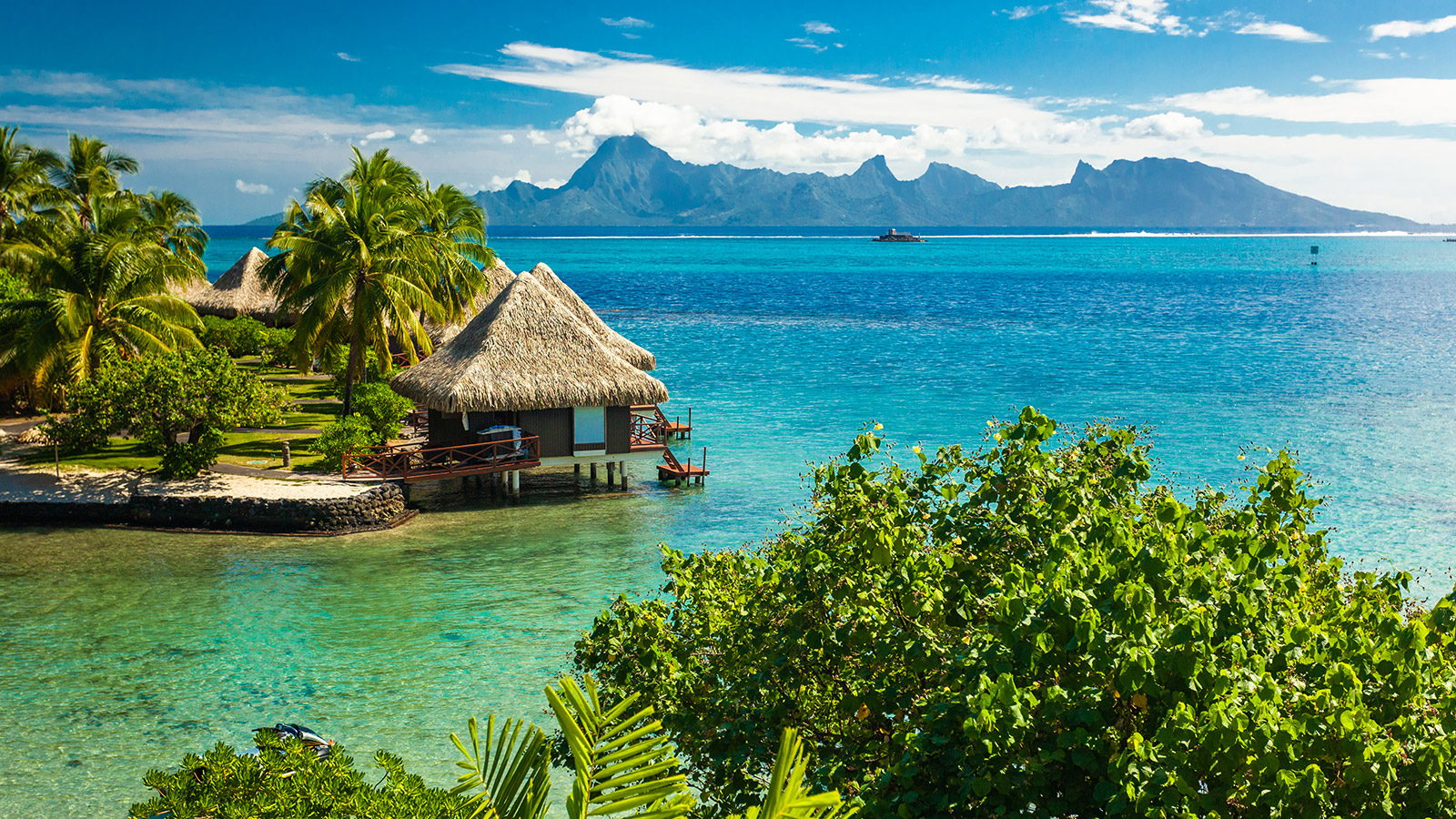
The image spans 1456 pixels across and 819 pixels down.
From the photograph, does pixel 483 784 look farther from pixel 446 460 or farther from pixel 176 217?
pixel 176 217

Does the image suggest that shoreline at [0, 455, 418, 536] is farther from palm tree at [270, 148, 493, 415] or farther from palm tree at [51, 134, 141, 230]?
palm tree at [51, 134, 141, 230]

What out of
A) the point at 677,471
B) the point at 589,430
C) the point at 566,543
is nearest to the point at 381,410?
the point at 589,430

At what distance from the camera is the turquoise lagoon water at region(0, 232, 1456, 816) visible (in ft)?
43.4

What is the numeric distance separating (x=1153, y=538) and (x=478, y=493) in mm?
20828

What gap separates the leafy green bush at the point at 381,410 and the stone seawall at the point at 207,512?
14.4ft

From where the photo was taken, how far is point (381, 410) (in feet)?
83.7

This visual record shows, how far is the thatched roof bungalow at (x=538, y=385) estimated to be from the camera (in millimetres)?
23688

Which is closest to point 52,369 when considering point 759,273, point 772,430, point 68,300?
point 68,300

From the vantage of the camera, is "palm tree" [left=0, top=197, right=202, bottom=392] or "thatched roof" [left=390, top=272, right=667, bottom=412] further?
"palm tree" [left=0, top=197, right=202, bottom=392]

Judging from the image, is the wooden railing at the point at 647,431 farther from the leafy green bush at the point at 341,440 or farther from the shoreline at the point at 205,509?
the shoreline at the point at 205,509

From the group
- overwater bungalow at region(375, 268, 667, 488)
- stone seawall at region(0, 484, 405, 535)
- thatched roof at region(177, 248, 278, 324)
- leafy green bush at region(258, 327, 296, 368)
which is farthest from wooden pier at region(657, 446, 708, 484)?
thatched roof at region(177, 248, 278, 324)

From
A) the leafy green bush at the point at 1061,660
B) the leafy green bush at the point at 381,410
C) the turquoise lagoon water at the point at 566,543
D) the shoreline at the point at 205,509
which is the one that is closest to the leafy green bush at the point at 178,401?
the shoreline at the point at 205,509

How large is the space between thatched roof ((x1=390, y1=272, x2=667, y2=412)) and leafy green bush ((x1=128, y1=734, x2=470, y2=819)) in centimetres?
1916

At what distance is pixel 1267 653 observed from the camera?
213 inches
